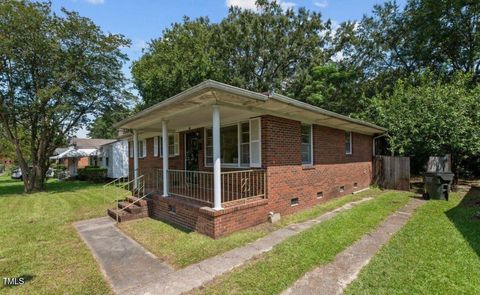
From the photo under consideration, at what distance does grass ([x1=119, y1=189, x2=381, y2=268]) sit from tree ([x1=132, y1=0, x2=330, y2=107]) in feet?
52.4

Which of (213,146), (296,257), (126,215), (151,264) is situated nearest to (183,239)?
(151,264)

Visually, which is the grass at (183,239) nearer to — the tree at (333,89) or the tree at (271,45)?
the tree at (333,89)

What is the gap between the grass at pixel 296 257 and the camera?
11.7 ft

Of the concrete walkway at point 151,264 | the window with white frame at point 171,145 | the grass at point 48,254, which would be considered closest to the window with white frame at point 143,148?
the window with white frame at point 171,145

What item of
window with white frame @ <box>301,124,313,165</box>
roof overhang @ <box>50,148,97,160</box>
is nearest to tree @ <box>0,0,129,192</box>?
roof overhang @ <box>50,148,97,160</box>

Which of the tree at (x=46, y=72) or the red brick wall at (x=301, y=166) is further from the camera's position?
the tree at (x=46, y=72)

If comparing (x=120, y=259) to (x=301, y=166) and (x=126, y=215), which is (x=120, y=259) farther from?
(x=301, y=166)

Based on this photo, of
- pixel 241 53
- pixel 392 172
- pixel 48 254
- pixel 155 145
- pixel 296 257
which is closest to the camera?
pixel 296 257

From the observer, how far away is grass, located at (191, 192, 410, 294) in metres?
3.57

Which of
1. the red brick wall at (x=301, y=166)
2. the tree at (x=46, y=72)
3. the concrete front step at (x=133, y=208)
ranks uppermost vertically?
the tree at (x=46, y=72)

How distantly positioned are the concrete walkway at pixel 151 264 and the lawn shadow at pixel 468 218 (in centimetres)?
312

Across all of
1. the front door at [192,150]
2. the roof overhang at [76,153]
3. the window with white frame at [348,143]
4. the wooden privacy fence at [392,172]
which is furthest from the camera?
the roof overhang at [76,153]

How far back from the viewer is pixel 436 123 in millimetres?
11305

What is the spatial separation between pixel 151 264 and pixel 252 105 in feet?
13.2
